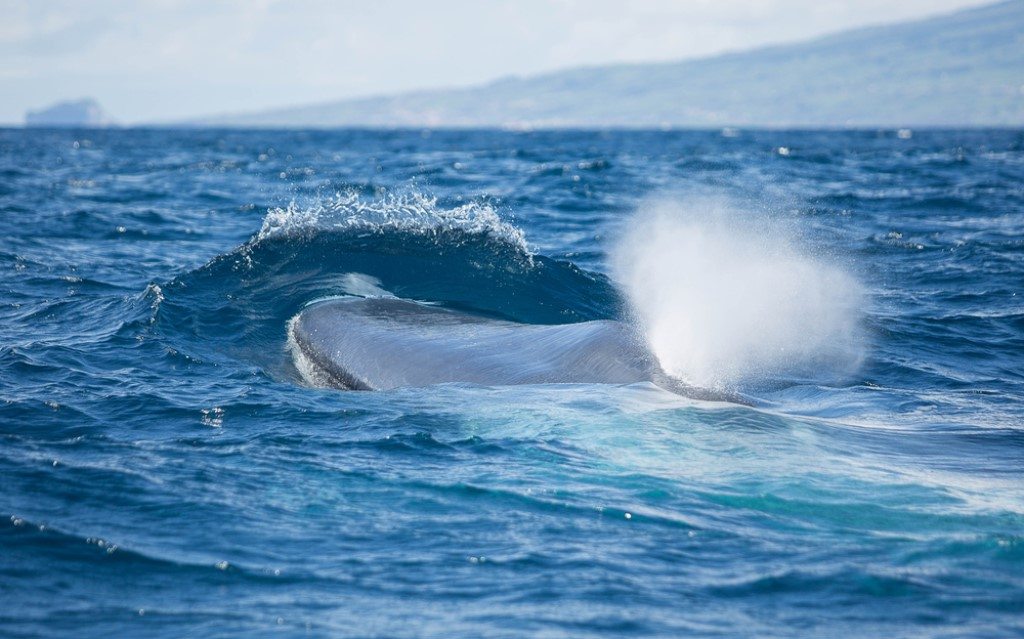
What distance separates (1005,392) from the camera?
1107cm

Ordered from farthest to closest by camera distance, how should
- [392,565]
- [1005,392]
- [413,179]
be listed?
[413,179] < [1005,392] < [392,565]

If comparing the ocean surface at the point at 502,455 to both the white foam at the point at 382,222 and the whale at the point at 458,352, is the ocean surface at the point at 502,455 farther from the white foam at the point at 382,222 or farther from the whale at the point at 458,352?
the whale at the point at 458,352

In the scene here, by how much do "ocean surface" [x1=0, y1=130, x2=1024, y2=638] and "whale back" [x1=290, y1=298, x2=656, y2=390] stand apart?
0.26m

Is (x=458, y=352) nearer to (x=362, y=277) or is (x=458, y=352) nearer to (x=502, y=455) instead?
(x=502, y=455)

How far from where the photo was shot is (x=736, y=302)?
1423 cm

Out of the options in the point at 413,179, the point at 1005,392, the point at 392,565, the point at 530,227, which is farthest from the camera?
the point at 413,179

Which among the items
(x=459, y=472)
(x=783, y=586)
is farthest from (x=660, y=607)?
(x=459, y=472)

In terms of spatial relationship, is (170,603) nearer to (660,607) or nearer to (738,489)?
(660,607)

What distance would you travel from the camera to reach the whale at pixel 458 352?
946cm

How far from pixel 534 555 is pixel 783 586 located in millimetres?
1453

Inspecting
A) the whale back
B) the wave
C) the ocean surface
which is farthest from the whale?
the wave

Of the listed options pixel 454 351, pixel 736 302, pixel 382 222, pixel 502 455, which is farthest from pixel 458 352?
pixel 382 222

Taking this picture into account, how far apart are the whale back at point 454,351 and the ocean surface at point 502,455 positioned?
0.26 metres

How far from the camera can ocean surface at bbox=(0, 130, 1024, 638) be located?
5793 mm
